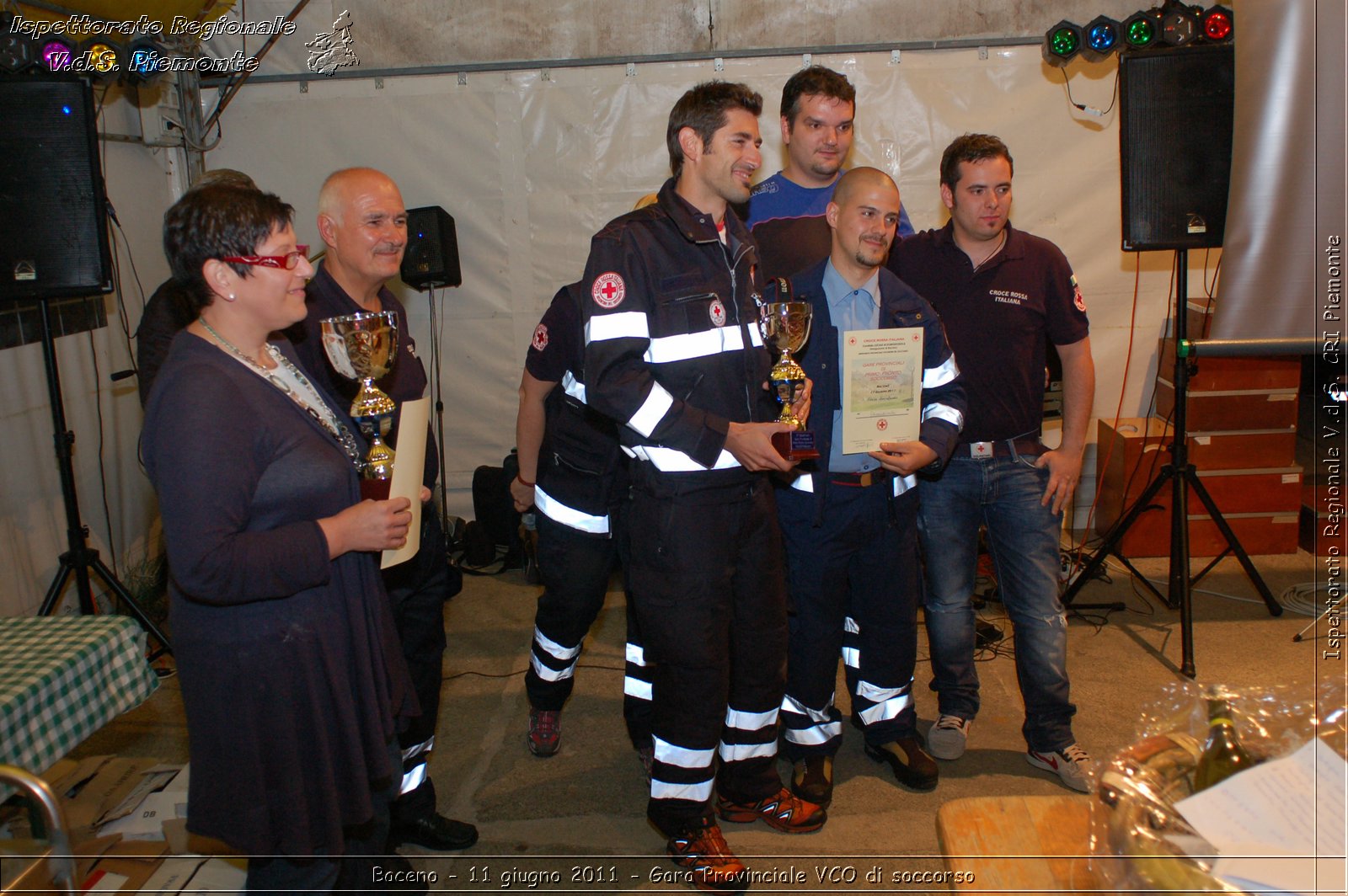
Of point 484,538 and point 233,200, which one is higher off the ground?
point 233,200

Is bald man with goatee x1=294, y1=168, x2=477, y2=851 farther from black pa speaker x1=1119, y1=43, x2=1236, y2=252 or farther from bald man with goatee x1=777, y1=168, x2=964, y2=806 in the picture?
black pa speaker x1=1119, y1=43, x2=1236, y2=252

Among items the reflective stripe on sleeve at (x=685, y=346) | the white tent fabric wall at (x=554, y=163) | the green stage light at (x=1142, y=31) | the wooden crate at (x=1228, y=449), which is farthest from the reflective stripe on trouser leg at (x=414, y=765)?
the wooden crate at (x=1228, y=449)

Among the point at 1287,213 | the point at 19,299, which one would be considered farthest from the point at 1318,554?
the point at 19,299

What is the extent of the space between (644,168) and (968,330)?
2.75 m

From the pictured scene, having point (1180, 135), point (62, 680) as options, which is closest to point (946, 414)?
point (1180, 135)

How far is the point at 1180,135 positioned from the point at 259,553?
348cm

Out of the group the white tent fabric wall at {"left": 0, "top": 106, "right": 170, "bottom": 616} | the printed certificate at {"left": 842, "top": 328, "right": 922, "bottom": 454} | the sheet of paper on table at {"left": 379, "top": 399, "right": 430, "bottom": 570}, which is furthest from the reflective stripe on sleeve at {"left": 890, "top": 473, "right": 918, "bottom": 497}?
the white tent fabric wall at {"left": 0, "top": 106, "right": 170, "bottom": 616}

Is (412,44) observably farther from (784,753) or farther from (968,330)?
(784,753)

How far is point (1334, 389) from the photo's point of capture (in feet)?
12.6

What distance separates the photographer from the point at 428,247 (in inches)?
202

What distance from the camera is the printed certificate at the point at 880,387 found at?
271cm

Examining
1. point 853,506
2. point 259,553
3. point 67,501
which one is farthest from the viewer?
point 67,501

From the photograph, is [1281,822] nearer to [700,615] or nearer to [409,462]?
[700,615]

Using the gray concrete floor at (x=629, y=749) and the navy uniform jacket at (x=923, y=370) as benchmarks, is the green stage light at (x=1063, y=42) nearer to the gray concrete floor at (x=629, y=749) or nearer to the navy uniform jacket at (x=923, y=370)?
the navy uniform jacket at (x=923, y=370)
